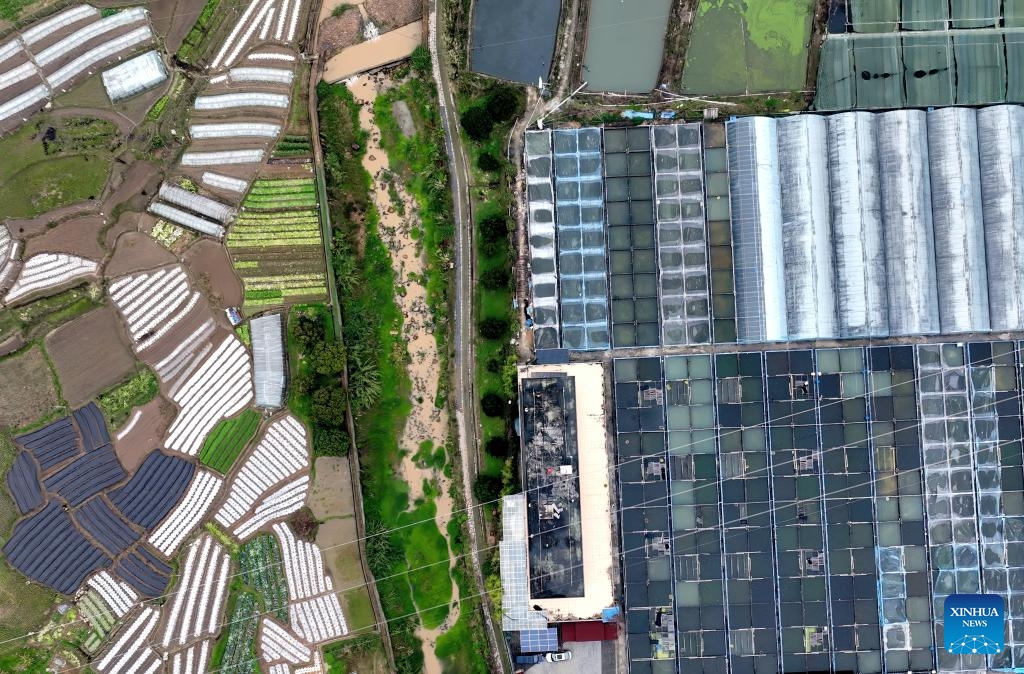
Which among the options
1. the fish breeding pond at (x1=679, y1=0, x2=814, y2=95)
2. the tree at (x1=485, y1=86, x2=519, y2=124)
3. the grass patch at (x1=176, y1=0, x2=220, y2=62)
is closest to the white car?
the tree at (x1=485, y1=86, x2=519, y2=124)

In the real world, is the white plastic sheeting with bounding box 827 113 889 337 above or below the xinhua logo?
above

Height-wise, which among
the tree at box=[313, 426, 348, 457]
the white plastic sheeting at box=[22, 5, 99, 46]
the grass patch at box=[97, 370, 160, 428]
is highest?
the white plastic sheeting at box=[22, 5, 99, 46]

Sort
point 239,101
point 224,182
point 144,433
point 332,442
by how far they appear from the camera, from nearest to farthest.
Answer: point 332,442 → point 144,433 → point 224,182 → point 239,101

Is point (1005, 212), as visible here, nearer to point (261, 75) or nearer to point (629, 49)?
point (629, 49)

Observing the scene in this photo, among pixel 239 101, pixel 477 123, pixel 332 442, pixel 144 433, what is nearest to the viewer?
pixel 332 442

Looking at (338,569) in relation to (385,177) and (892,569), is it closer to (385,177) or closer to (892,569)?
(385,177)

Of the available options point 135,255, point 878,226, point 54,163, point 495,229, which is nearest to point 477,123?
point 495,229

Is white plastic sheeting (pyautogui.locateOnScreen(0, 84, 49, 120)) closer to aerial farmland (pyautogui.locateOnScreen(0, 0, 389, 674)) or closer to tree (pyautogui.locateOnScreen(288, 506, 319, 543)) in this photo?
aerial farmland (pyautogui.locateOnScreen(0, 0, 389, 674))
